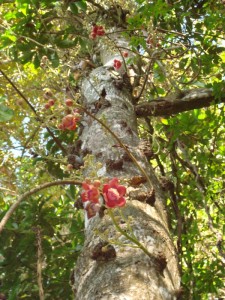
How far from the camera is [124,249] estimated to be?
1271 millimetres

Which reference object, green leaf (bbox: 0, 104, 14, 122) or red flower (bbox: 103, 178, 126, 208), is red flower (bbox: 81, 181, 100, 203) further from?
green leaf (bbox: 0, 104, 14, 122)

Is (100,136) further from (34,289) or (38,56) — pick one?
(34,289)

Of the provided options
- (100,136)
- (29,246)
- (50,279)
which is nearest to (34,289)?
(50,279)

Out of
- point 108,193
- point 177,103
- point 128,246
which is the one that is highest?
point 177,103

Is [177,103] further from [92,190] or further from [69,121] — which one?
[92,190]

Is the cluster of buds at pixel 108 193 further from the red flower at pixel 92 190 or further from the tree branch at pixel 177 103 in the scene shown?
the tree branch at pixel 177 103

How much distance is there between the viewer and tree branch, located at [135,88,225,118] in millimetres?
2523

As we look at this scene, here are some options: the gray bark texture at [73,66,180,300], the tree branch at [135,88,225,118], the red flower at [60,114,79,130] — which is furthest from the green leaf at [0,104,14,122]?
the tree branch at [135,88,225,118]

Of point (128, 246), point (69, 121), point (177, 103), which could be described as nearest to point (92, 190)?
point (128, 246)

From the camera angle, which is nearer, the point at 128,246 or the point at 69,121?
the point at 128,246

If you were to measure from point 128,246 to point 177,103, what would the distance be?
1.50 m

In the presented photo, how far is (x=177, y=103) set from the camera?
100 inches

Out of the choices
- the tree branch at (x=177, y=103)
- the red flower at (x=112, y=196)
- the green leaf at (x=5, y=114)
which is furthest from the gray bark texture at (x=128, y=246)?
the tree branch at (x=177, y=103)

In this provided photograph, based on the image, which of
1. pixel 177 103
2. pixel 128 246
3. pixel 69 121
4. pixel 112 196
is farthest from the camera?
pixel 177 103
